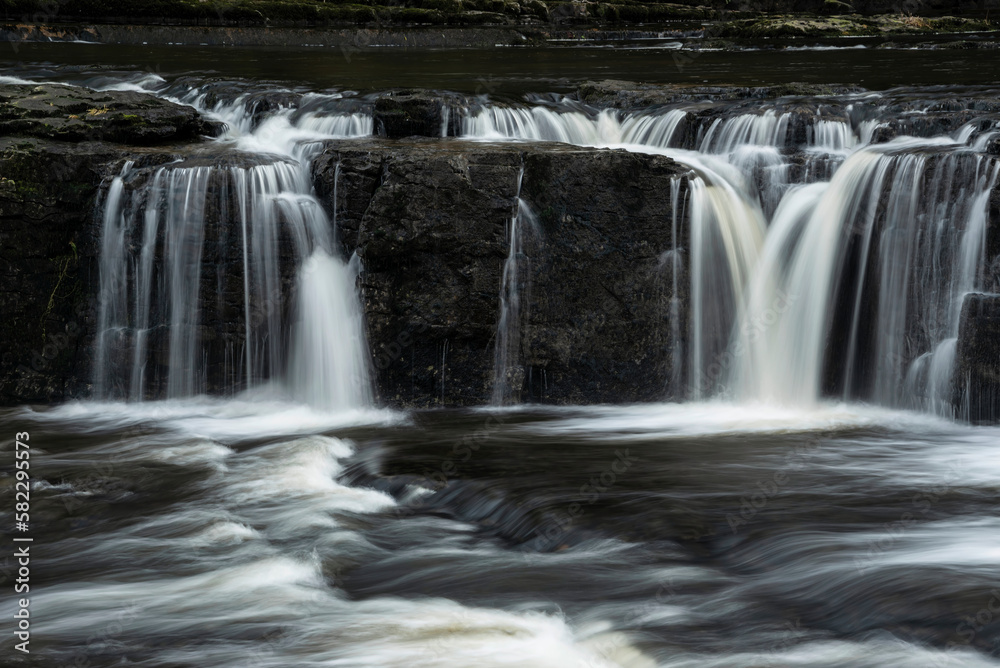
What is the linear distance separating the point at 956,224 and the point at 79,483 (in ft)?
25.1

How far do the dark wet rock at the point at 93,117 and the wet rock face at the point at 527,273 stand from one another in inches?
101

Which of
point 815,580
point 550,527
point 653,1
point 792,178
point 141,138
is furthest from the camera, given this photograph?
point 653,1

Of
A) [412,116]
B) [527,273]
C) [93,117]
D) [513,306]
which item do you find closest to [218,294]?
[93,117]

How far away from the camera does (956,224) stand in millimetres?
8422

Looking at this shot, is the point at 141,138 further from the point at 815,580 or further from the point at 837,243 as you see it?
the point at 815,580

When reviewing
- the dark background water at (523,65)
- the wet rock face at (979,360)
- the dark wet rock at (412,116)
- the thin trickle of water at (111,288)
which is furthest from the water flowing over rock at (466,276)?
the dark background water at (523,65)

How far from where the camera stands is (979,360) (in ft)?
26.8

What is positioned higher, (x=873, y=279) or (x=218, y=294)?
(x=873, y=279)

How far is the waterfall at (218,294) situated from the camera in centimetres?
933

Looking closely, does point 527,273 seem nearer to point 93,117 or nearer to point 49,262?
point 49,262

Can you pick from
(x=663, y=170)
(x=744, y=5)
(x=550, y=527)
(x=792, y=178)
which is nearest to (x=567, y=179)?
(x=663, y=170)

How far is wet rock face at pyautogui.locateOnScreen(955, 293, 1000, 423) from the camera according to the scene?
26.5 feet

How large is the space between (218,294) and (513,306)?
291 centimetres

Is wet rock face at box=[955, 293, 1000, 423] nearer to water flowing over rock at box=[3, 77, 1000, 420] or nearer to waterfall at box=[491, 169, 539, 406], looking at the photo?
water flowing over rock at box=[3, 77, 1000, 420]
